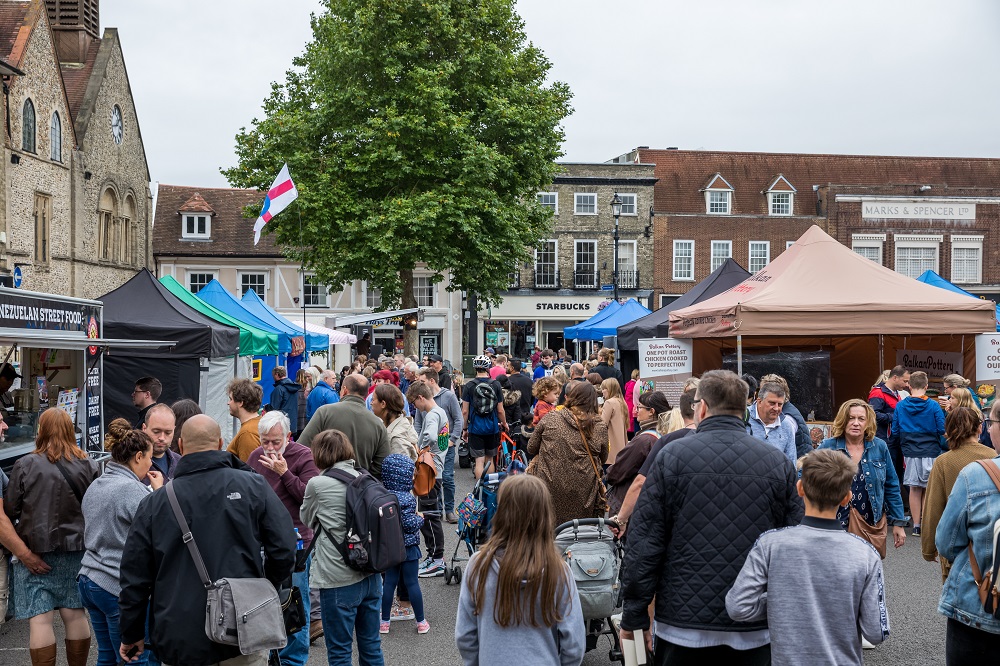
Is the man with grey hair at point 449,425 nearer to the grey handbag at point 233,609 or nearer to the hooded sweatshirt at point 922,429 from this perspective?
the hooded sweatshirt at point 922,429

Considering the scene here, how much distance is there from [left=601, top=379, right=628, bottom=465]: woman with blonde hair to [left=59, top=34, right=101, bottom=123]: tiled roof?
96.3ft

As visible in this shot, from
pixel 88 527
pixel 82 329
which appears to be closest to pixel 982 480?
pixel 88 527

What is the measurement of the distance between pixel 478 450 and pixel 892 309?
5.51 metres

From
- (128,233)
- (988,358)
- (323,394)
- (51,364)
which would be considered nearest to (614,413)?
(323,394)

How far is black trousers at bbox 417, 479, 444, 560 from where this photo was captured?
320 inches

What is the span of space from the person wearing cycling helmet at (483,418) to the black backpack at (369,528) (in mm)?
6695

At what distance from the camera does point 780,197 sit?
1859 inches

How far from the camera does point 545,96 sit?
2889 cm

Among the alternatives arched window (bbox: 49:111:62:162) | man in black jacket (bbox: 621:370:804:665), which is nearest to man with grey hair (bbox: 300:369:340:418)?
man in black jacket (bbox: 621:370:804:665)

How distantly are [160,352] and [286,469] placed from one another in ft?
26.0

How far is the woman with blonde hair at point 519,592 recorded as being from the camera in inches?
132

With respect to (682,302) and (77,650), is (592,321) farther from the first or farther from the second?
(77,650)

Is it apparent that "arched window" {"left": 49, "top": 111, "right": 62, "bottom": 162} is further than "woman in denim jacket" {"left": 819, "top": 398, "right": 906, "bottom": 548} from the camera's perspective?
Yes

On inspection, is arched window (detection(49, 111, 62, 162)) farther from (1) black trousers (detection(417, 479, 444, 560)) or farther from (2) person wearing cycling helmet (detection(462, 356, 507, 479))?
(1) black trousers (detection(417, 479, 444, 560))
